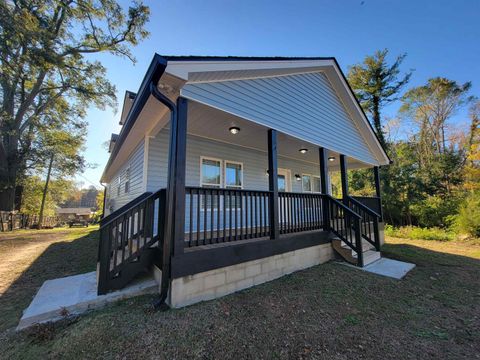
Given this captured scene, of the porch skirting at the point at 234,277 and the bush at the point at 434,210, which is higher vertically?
the bush at the point at 434,210

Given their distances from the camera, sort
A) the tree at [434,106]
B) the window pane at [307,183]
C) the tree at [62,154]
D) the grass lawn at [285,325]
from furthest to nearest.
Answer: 1. the tree at [62,154]
2. the tree at [434,106]
3. the window pane at [307,183]
4. the grass lawn at [285,325]

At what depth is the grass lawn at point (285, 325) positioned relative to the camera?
2404 mm

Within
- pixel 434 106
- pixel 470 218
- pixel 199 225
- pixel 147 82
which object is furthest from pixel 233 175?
pixel 434 106

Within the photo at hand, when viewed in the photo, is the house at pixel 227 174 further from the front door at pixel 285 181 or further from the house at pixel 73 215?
the house at pixel 73 215

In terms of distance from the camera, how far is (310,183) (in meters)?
10.3

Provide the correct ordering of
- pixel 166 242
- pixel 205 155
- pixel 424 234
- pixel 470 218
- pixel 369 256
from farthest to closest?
pixel 424 234
pixel 470 218
pixel 205 155
pixel 369 256
pixel 166 242

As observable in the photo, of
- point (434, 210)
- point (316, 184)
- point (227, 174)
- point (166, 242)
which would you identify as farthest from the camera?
point (434, 210)

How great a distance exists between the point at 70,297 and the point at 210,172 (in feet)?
13.3

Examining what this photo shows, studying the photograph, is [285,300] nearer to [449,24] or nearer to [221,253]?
[221,253]

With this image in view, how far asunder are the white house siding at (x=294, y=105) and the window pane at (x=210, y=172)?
219cm

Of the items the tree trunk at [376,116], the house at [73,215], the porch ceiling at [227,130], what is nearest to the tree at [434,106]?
the tree trunk at [376,116]

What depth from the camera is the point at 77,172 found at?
22031 mm

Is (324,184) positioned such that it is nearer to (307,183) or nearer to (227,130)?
(227,130)

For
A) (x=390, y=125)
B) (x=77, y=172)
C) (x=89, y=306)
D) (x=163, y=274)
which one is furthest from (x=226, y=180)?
(x=77, y=172)
